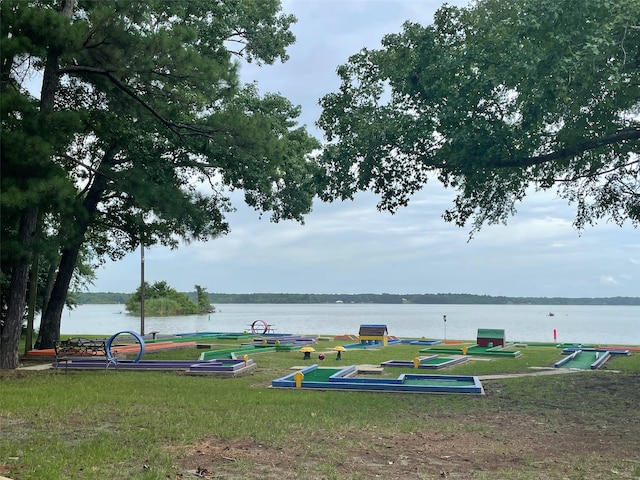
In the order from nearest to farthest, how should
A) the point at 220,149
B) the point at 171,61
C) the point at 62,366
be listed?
the point at 171,61
the point at 62,366
the point at 220,149

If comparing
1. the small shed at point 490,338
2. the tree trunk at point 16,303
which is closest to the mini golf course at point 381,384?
the tree trunk at point 16,303

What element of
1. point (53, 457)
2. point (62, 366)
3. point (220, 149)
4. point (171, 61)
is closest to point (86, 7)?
point (171, 61)

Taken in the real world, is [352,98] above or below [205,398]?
above

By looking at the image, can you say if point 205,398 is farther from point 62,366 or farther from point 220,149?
point 220,149

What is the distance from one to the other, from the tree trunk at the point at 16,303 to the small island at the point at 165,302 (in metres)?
63.4

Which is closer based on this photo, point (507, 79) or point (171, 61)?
point (507, 79)

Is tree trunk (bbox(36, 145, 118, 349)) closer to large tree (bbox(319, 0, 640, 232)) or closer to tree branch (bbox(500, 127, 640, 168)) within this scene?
large tree (bbox(319, 0, 640, 232))

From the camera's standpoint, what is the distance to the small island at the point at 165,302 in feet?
268

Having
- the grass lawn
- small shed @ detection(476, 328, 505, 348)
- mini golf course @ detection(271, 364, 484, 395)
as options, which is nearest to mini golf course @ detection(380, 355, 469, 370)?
mini golf course @ detection(271, 364, 484, 395)

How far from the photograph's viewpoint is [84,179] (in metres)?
19.2

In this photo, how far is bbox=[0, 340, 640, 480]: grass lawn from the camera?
5906mm

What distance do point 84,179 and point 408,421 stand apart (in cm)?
1468

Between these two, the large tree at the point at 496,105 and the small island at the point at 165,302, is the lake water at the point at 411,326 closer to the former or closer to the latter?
the small island at the point at 165,302

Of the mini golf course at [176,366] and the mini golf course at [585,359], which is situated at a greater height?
the mini golf course at [176,366]
